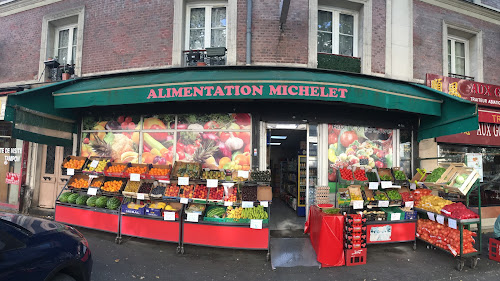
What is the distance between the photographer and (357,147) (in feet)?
24.2

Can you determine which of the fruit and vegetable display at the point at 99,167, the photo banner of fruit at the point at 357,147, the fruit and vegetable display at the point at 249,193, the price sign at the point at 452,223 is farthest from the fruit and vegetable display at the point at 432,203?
the fruit and vegetable display at the point at 99,167

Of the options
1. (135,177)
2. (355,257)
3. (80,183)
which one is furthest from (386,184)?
(80,183)

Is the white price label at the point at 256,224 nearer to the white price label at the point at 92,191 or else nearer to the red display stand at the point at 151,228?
the red display stand at the point at 151,228

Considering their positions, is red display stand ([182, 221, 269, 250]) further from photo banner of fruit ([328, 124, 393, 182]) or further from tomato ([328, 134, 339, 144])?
tomato ([328, 134, 339, 144])

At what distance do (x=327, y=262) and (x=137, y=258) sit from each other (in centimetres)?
402

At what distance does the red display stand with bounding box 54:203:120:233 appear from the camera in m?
6.28

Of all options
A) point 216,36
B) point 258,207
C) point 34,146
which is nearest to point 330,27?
point 216,36

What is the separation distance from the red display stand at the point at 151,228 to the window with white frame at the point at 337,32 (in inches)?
261

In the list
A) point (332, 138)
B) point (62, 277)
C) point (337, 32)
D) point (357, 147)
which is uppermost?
point (337, 32)

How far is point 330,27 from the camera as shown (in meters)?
7.79

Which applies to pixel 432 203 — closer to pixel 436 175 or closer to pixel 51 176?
pixel 436 175

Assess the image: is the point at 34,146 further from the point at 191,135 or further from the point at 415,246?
the point at 415,246

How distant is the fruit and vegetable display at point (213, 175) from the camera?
6066 millimetres

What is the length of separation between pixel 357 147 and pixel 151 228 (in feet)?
20.2
